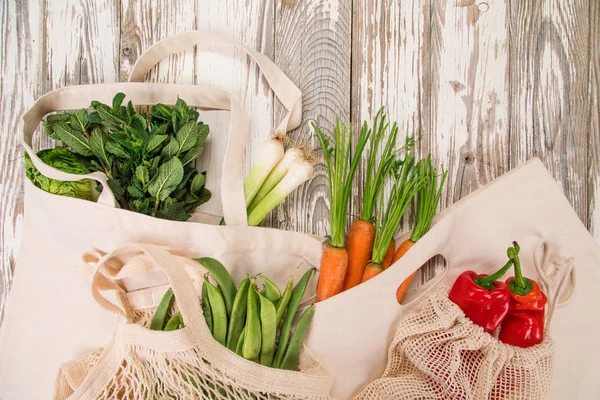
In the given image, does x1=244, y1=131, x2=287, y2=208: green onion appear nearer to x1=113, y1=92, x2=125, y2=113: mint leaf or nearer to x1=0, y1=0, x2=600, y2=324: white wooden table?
x1=0, y1=0, x2=600, y2=324: white wooden table

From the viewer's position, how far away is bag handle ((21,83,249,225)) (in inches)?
40.6

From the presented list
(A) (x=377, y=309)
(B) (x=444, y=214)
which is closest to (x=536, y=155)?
(B) (x=444, y=214)

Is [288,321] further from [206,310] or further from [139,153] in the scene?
[139,153]

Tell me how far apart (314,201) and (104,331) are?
0.56 meters

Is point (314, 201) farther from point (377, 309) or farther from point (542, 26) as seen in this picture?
point (542, 26)

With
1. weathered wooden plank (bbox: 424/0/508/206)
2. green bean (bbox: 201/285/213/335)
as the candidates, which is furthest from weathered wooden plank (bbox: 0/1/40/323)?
weathered wooden plank (bbox: 424/0/508/206)

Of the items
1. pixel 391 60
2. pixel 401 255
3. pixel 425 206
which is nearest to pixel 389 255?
pixel 401 255

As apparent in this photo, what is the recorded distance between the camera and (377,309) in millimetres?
1000

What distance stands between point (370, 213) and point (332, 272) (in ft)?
0.52

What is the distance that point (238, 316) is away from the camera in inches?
36.5

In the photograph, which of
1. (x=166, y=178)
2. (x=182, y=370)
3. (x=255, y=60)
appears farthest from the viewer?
(x=255, y=60)

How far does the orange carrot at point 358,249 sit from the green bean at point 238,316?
247 mm

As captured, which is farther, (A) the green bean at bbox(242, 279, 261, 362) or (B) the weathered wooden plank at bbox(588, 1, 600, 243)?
(B) the weathered wooden plank at bbox(588, 1, 600, 243)

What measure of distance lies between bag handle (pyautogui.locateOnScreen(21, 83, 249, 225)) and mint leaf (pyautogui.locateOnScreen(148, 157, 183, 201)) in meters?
0.10
